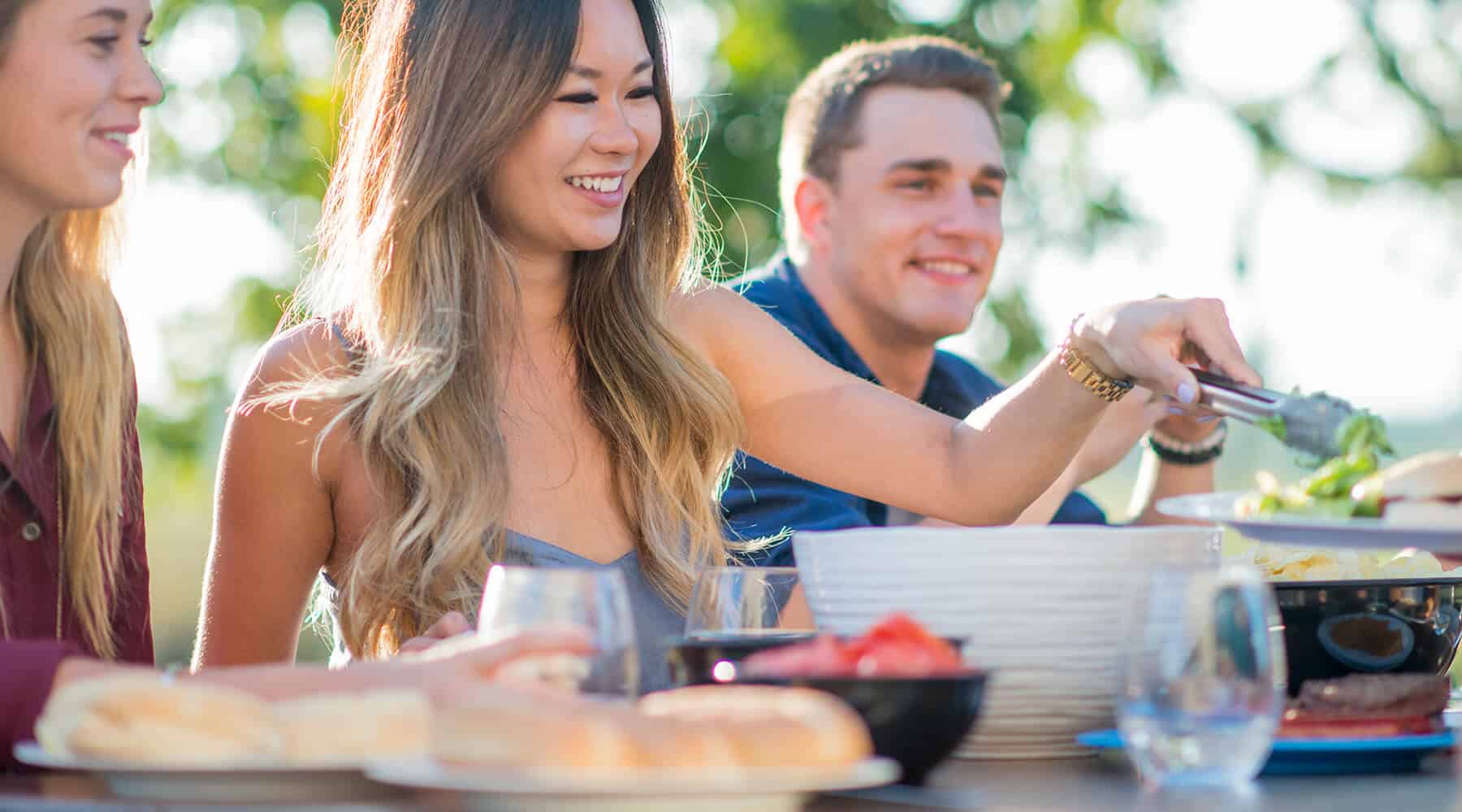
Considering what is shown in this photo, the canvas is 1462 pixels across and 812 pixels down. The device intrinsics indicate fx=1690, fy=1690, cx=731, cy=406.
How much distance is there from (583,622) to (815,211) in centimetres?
328

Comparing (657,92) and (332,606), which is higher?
(657,92)

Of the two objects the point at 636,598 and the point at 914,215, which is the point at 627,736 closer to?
the point at 636,598

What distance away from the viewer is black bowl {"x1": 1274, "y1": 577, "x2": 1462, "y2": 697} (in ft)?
5.09

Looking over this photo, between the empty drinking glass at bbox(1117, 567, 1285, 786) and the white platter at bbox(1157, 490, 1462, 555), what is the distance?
132 mm

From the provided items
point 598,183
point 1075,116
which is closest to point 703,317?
point 598,183

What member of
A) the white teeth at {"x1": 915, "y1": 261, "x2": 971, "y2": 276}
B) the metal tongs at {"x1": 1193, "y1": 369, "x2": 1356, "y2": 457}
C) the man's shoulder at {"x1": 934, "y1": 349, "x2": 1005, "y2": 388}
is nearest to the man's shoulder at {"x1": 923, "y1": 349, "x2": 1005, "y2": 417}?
the man's shoulder at {"x1": 934, "y1": 349, "x2": 1005, "y2": 388}

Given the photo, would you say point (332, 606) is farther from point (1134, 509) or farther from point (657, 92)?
point (1134, 509)

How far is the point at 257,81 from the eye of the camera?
819 cm

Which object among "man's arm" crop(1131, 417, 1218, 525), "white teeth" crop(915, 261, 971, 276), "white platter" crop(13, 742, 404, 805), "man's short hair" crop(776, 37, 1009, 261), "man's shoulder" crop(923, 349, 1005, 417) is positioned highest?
"man's short hair" crop(776, 37, 1009, 261)

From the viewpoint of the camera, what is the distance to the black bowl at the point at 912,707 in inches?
47.3

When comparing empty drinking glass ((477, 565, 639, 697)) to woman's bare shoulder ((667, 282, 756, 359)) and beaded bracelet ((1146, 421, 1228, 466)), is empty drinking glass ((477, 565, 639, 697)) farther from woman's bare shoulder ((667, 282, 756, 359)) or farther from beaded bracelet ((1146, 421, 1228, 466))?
beaded bracelet ((1146, 421, 1228, 466))

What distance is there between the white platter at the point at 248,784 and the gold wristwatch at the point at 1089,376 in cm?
120

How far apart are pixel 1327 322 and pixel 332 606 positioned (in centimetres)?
592

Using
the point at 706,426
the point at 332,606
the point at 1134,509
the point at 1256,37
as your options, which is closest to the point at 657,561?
the point at 706,426
